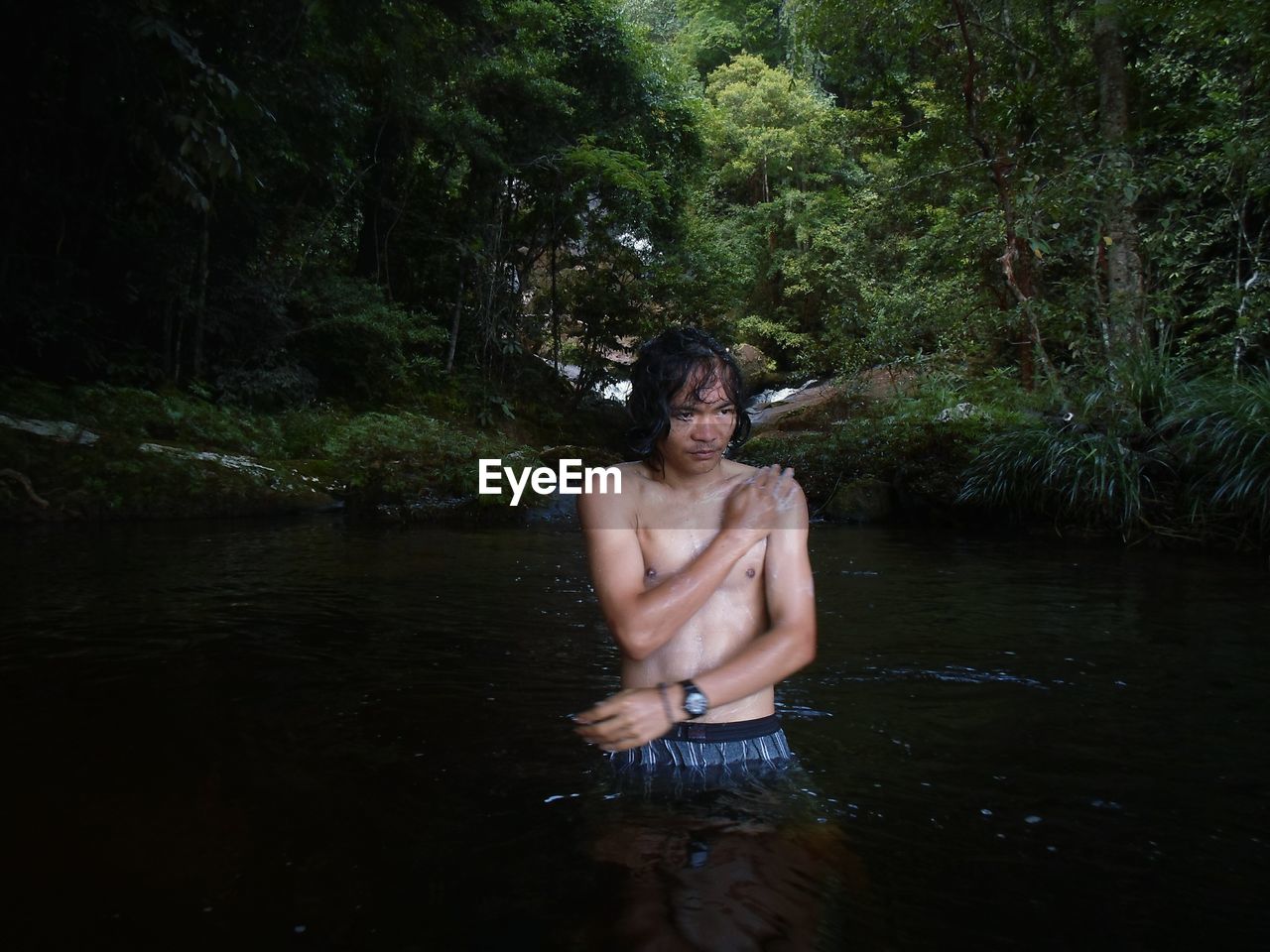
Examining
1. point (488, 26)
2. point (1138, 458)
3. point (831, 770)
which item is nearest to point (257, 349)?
point (488, 26)

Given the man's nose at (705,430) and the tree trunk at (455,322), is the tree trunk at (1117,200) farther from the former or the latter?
the tree trunk at (455,322)

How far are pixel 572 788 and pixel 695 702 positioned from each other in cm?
63

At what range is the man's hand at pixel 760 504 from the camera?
2.29 m

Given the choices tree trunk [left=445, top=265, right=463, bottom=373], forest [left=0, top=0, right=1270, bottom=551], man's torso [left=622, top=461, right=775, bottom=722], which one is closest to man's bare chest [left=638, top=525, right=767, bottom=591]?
man's torso [left=622, top=461, right=775, bottom=722]

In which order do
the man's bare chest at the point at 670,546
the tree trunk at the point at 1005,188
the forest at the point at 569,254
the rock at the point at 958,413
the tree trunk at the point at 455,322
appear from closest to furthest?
the man's bare chest at the point at 670,546 → the forest at the point at 569,254 → the tree trunk at the point at 1005,188 → the rock at the point at 958,413 → the tree trunk at the point at 455,322

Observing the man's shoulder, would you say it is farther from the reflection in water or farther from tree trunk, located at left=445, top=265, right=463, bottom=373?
tree trunk, located at left=445, top=265, right=463, bottom=373

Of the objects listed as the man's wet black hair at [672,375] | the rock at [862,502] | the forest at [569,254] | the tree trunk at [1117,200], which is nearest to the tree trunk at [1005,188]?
the forest at [569,254]

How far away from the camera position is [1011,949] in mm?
1802

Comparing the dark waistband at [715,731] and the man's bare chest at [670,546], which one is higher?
the man's bare chest at [670,546]

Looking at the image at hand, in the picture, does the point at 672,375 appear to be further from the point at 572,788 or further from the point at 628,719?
the point at 572,788

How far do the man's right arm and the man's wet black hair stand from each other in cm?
→ 28

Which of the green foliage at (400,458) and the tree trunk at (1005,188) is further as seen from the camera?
the green foliage at (400,458)

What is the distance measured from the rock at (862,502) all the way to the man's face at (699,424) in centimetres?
902

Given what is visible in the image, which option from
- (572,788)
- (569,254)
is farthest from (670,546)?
(569,254)
